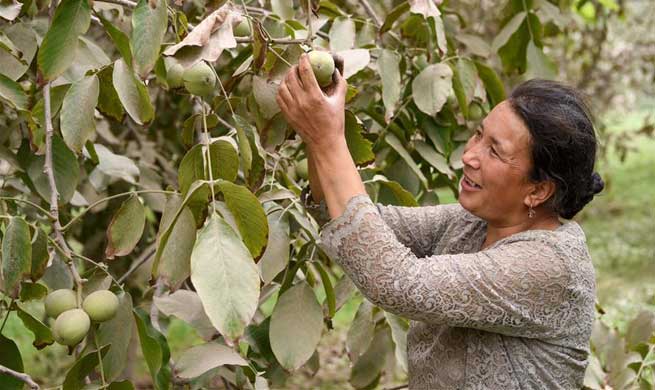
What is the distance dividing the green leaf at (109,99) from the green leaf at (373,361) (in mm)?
882

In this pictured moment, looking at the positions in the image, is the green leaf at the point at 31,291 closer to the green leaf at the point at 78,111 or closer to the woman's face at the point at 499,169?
the green leaf at the point at 78,111

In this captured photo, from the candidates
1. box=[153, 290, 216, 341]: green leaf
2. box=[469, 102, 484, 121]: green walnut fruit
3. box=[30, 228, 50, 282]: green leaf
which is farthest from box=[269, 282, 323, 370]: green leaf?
box=[469, 102, 484, 121]: green walnut fruit

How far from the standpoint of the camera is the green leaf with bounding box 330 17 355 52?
2035 millimetres

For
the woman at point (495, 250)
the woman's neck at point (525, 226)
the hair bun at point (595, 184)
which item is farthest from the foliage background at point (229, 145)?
the hair bun at point (595, 184)

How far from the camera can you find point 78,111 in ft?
4.97

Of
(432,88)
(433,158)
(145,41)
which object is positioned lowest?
(433,158)

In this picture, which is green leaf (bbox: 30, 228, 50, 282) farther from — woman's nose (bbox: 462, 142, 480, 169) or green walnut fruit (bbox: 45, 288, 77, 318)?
woman's nose (bbox: 462, 142, 480, 169)

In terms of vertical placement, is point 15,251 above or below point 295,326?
above

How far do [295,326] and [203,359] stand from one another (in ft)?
0.60

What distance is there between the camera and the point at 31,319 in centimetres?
163

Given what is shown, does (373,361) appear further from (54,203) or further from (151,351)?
(54,203)

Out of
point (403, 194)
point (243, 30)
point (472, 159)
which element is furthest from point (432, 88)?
point (243, 30)

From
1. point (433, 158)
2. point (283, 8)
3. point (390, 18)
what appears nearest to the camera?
point (283, 8)

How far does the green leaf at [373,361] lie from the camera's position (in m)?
2.27
